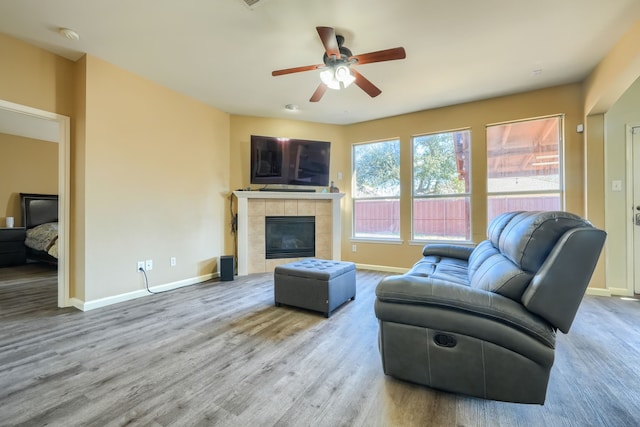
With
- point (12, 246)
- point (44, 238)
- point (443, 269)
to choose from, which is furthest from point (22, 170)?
point (443, 269)

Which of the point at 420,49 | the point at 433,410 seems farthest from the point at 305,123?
the point at 433,410

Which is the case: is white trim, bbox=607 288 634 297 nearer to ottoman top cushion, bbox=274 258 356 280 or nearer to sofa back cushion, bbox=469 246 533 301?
sofa back cushion, bbox=469 246 533 301

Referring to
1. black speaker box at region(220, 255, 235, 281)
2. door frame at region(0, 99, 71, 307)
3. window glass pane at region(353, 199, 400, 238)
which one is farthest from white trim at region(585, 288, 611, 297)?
door frame at region(0, 99, 71, 307)

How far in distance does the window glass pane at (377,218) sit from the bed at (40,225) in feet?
17.0

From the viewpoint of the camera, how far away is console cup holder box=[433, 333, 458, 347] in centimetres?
145

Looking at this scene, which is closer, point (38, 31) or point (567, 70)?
point (38, 31)

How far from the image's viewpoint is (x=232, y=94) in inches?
150

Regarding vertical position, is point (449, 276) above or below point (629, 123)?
below

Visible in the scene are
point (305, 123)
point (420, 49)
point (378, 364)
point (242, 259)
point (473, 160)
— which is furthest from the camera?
point (305, 123)

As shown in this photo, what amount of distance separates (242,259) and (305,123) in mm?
2630

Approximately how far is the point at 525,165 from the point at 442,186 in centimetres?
109

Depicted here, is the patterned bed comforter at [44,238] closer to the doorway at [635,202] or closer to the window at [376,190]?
the window at [376,190]

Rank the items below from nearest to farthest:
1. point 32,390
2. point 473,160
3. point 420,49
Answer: point 32,390
point 420,49
point 473,160

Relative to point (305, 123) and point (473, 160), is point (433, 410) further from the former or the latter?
point (305, 123)
